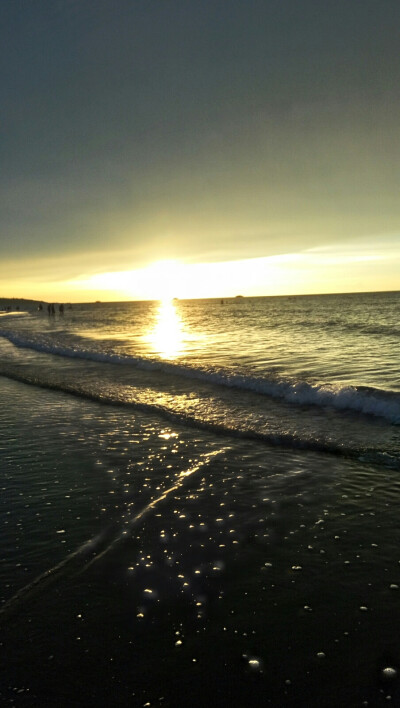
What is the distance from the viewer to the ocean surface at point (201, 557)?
386 cm

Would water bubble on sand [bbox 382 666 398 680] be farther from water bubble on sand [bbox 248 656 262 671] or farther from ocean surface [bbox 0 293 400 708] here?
water bubble on sand [bbox 248 656 262 671]

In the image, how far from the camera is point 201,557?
5.74 m

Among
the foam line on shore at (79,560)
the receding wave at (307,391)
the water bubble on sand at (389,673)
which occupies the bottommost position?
the water bubble on sand at (389,673)

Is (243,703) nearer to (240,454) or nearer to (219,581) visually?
(219,581)

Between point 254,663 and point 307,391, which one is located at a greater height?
point 307,391

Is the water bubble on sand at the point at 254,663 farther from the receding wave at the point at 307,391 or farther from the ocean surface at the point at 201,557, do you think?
the receding wave at the point at 307,391

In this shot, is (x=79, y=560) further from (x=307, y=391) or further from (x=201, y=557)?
(x=307, y=391)

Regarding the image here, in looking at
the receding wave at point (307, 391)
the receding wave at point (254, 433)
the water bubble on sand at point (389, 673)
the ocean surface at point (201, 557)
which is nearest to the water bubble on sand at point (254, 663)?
the ocean surface at point (201, 557)

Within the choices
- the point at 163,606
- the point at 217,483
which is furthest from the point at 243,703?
the point at 217,483

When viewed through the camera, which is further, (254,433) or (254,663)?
(254,433)

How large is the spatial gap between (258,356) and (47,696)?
22.5 m

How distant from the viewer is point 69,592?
5012 millimetres

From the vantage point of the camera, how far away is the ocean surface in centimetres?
386

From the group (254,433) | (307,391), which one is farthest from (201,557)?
(307,391)
